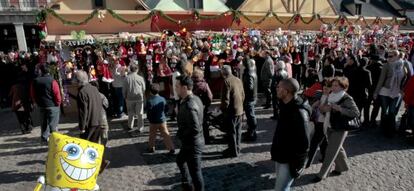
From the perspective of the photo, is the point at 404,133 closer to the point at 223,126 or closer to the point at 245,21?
the point at 223,126

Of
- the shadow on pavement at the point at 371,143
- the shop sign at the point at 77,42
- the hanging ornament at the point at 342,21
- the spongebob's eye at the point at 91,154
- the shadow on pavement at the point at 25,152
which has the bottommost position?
the shadow on pavement at the point at 371,143

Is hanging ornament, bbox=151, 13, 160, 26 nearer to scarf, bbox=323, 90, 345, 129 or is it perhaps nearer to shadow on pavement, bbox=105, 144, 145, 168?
shadow on pavement, bbox=105, 144, 145, 168

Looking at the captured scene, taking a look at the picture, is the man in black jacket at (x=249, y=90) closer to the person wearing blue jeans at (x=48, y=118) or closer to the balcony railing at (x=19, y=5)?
the person wearing blue jeans at (x=48, y=118)

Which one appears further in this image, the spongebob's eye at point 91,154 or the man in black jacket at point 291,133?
the spongebob's eye at point 91,154

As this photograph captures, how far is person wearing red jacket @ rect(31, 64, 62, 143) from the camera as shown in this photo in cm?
728

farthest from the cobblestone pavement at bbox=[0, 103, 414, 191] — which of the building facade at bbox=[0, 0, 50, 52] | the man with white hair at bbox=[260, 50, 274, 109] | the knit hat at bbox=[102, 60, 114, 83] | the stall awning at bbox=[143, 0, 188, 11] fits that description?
the building facade at bbox=[0, 0, 50, 52]

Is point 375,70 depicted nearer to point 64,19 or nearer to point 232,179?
point 232,179

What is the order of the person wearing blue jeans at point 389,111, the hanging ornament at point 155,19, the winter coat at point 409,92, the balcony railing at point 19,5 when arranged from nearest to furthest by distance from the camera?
the winter coat at point 409,92 < the person wearing blue jeans at point 389,111 < the hanging ornament at point 155,19 < the balcony railing at point 19,5

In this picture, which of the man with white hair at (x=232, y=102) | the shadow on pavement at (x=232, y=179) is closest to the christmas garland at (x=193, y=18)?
the man with white hair at (x=232, y=102)

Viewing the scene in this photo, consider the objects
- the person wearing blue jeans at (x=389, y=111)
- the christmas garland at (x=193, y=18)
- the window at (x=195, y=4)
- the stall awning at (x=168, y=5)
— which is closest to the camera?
the person wearing blue jeans at (x=389, y=111)

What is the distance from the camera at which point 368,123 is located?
27.7 ft

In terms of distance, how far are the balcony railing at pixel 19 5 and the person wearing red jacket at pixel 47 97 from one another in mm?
22481

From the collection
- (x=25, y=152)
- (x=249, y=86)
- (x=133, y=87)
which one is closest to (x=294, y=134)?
(x=249, y=86)

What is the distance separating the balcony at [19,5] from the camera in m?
26.0
